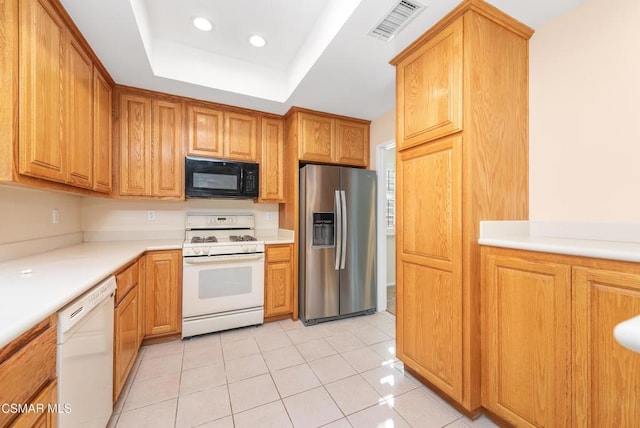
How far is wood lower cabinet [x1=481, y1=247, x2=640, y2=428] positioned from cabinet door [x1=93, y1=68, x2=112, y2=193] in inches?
111

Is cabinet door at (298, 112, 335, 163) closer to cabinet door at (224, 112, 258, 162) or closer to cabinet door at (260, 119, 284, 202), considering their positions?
cabinet door at (260, 119, 284, 202)

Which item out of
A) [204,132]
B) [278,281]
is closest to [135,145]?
[204,132]

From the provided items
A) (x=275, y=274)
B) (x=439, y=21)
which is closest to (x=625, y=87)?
(x=439, y=21)

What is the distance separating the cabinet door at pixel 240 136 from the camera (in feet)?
9.36

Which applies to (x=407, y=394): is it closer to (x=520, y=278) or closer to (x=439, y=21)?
(x=520, y=278)

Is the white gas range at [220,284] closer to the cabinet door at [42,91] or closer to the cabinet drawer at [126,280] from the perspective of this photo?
the cabinet drawer at [126,280]

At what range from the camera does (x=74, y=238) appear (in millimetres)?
2377

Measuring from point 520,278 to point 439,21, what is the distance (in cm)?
155

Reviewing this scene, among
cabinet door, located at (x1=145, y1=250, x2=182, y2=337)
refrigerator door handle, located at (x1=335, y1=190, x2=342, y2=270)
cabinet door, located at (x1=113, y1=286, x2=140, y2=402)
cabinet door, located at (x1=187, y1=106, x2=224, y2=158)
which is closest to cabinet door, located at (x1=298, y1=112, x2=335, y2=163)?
refrigerator door handle, located at (x1=335, y1=190, x2=342, y2=270)

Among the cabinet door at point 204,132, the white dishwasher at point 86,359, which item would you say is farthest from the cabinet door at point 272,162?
the white dishwasher at point 86,359

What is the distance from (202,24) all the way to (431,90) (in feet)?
5.93

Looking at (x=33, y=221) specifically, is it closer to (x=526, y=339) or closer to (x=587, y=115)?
(x=526, y=339)

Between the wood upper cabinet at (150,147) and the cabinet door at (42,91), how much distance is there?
0.93m

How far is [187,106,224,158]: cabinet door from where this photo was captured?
8.86ft
